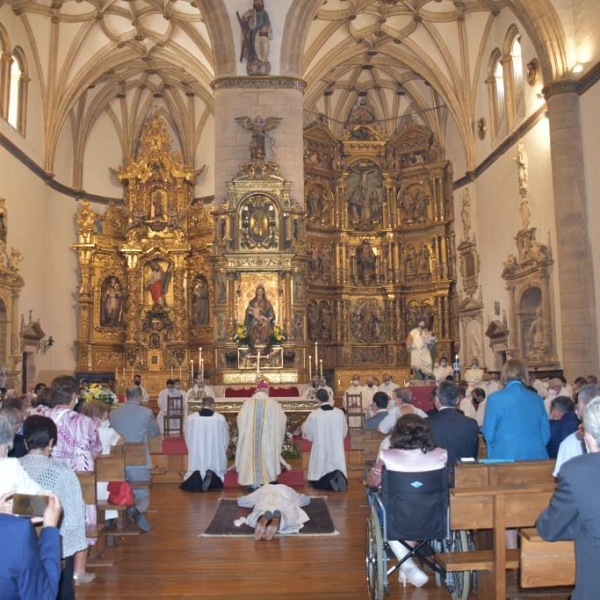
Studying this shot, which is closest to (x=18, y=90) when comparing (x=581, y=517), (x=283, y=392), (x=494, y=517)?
(x=283, y=392)

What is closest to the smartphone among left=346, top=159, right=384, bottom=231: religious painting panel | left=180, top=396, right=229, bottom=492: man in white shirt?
left=180, top=396, right=229, bottom=492: man in white shirt

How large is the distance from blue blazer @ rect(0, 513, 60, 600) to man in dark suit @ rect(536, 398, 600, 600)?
1.99 meters

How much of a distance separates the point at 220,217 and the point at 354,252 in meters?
10.2

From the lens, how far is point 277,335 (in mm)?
19031

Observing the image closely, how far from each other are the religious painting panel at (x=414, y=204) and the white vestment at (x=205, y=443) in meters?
19.1

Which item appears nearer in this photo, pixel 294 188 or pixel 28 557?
pixel 28 557

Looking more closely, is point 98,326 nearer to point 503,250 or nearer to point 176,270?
point 176,270

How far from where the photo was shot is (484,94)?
25.6 meters

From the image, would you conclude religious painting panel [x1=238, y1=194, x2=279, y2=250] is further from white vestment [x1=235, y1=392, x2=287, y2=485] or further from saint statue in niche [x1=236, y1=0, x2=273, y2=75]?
white vestment [x1=235, y1=392, x2=287, y2=485]

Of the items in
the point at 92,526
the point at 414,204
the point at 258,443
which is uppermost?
the point at 414,204

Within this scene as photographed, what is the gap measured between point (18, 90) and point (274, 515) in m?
20.2

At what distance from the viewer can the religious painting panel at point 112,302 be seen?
2809cm

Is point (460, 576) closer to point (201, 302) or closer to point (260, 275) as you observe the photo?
point (260, 275)

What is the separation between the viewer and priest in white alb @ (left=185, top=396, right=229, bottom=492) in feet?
37.9
